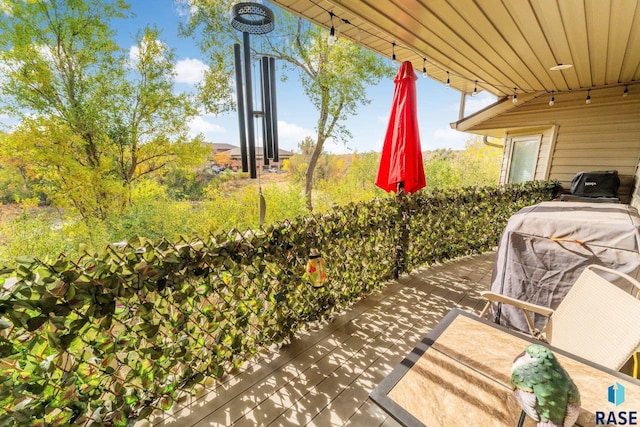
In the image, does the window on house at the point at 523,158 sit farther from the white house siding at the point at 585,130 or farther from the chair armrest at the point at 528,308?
the chair armrest at the point at 528,308

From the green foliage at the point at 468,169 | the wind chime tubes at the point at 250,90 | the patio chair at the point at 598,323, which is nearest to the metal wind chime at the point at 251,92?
the wind chime tubes at the point at 250,90

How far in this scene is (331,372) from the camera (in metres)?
1.94

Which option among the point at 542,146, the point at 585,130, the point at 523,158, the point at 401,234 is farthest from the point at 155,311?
the point at 523,158

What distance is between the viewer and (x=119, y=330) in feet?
4.48

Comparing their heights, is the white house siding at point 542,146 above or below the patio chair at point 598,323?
above

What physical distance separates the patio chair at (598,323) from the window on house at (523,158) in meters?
6.25

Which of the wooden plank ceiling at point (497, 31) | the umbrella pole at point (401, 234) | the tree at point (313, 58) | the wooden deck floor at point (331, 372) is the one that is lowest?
the wooden deck floor at point (331, 372)

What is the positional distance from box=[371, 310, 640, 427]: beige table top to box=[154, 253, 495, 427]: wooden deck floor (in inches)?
30.7

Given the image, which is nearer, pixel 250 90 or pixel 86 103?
pixel 250 90

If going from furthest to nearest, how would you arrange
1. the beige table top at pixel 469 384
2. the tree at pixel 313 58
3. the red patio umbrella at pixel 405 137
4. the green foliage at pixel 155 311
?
1. the tree at pixel 313 58
2. the red patio umbrella at pixel 405 137
3. the green foliage at pixel 155 311
4. the beige table top at pixel 469 384

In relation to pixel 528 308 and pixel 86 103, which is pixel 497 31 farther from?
pixel 86 103

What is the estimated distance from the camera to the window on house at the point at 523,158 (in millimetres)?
6387

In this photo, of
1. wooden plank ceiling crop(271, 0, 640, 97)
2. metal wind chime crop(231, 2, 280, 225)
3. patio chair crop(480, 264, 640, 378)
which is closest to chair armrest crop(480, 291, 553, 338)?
patio chair crop(480, 264, 640, 378)

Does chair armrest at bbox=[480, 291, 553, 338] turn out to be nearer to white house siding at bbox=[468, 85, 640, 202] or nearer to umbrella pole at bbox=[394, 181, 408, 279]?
umbrella pole at bbox=[394, 181, 408, 279]
